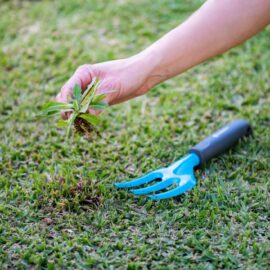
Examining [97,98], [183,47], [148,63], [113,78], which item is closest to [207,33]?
[183,47]

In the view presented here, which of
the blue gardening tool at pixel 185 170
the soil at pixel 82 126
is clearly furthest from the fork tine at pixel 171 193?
the soil at pixel 82 126

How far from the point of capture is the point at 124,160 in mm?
2523

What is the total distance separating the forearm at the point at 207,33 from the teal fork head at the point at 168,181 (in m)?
0.40

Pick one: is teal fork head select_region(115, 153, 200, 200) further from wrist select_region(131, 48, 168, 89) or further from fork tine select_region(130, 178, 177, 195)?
wrist select_region(131, 48, 168, 89)

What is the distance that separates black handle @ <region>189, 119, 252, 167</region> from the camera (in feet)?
7.93

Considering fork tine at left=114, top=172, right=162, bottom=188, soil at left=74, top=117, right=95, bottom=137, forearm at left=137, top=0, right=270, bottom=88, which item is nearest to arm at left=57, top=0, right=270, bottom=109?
forearm at left=137, top=0, right=270, bottom=88

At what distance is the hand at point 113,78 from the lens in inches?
86.7

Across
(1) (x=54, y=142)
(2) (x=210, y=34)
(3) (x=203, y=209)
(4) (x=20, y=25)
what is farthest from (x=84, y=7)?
(3) (x=203, y=209)

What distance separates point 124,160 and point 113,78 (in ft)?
1.58

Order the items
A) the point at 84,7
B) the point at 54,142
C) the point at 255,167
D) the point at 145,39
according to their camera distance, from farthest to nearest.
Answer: the point at 84,7, the point at 145,39, the point at 54,142, the point at 255,167

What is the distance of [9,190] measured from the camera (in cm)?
231

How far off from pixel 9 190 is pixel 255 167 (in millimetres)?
1128

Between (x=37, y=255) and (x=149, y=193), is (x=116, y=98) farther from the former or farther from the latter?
(x=37, y=255)

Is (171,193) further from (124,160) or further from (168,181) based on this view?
(124,160)
